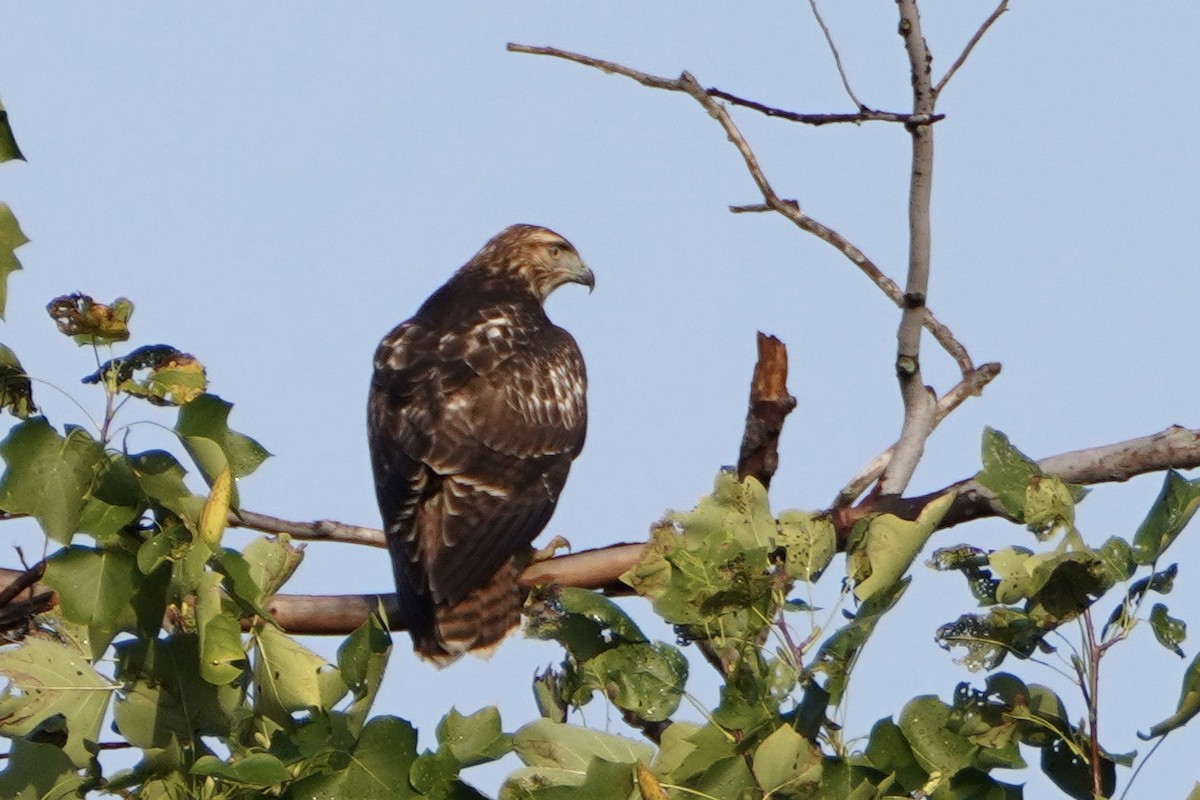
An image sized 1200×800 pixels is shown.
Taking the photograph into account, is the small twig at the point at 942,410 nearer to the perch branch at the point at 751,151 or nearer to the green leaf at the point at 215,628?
the perch branch at the point at 751,151

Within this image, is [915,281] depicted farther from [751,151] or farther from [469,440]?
[469,440]

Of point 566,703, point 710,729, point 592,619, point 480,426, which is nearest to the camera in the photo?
point 710,729

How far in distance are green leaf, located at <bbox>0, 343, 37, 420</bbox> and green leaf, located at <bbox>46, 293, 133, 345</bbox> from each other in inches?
4.0

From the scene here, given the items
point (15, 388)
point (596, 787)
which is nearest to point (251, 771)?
point (596, 787)

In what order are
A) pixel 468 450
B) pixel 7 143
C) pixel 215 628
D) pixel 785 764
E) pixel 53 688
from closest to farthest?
pixel 785 764 → pixel 7 143 → pixel 215 628 → pixel 53 688 → pixel 468 450

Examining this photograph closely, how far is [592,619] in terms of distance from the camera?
274 cm

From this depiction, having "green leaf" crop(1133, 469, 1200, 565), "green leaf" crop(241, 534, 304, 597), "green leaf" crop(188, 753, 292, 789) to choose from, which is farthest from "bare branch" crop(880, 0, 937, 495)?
"green leaf" crop(188, 753, 292, 789)

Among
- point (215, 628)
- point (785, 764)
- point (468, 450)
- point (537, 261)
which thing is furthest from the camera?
point (537, 261)

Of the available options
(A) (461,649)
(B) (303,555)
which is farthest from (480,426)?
(B) (303,555)

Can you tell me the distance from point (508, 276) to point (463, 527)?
2.86 meters

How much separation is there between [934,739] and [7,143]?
67.9 inches

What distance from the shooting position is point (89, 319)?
283 cm

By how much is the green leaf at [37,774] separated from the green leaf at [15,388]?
0.57 m

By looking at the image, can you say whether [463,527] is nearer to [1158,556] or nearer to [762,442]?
[762,442]
